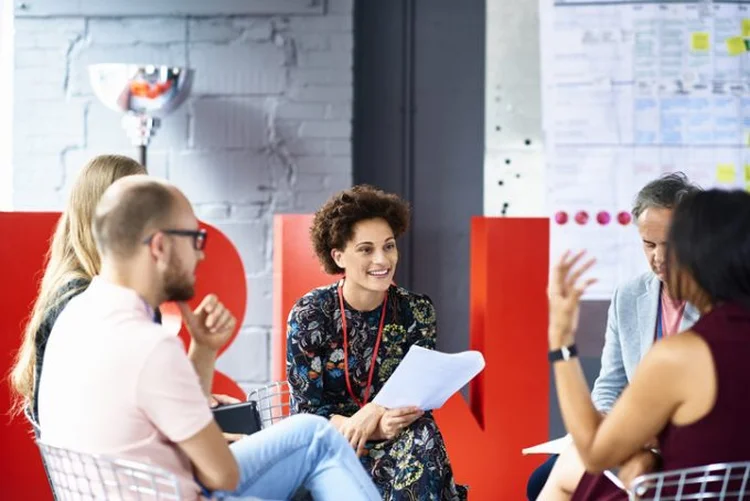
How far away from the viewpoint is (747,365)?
6.26 feet

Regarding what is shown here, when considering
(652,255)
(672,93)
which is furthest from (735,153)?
(652,255)

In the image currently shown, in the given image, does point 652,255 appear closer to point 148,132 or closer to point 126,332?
point 126,332

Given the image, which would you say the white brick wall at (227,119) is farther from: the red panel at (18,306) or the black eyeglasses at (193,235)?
the black eyeglasses at (193,235)

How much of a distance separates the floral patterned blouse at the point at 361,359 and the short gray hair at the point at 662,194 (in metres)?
0.72

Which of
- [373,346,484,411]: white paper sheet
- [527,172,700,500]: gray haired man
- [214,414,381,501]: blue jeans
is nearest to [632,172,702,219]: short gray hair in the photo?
[527,172,700,500]: gray haired man

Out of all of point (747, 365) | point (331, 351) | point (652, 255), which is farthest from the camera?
point (331, 351)

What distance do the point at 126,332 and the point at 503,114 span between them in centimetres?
289

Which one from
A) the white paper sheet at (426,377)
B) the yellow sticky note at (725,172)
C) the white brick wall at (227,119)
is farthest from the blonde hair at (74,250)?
the yellow sticky note at (725,172)

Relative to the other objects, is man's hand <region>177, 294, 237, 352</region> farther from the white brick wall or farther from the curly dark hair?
the white brick wall

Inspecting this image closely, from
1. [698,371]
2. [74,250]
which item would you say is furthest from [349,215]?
[698,371]

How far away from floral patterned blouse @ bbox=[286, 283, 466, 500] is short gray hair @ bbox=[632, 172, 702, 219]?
0.72 meters

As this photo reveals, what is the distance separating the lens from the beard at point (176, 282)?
2031 millimetres

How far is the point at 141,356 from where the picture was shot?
1896mm

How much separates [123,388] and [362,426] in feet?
3.87
